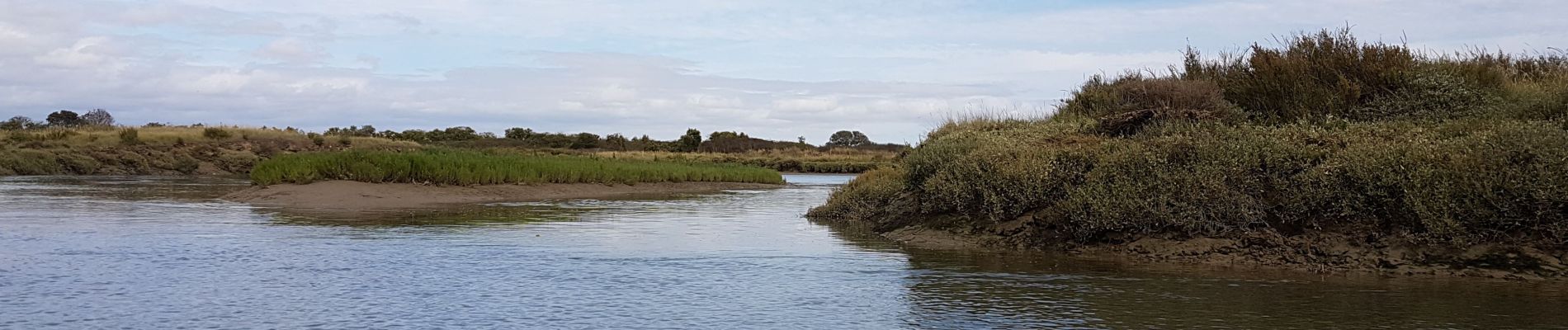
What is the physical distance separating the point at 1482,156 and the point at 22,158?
39.8 metres

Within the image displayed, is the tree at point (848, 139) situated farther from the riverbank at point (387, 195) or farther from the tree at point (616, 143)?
the riverbank at point (387, 195)

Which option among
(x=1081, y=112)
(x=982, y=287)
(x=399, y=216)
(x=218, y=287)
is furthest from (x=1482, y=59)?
(x=218, y=287)

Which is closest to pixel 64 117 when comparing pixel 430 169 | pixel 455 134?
pixel 455 134

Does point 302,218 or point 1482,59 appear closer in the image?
point 302,218

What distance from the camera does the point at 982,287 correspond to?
8.94 metres

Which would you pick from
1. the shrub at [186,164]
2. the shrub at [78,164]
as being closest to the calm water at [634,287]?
the shrub at [78,164]

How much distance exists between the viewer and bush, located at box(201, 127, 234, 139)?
1909 inches

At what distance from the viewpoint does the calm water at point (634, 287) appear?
7180 millimetres

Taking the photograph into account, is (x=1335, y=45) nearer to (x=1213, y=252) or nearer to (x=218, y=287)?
(x=1213, y=252)

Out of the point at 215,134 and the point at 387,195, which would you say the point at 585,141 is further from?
the point at 387,195

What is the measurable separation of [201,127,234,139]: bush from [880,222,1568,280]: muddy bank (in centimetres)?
4354

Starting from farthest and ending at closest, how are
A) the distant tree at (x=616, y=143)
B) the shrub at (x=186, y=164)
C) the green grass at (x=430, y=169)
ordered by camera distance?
the distant tree at (x=616, y=143)
the shrub at (x=186, y=164)
the green grass at (x=430, y=169)

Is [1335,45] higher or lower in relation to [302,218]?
higher

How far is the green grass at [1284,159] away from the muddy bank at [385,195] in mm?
8323
